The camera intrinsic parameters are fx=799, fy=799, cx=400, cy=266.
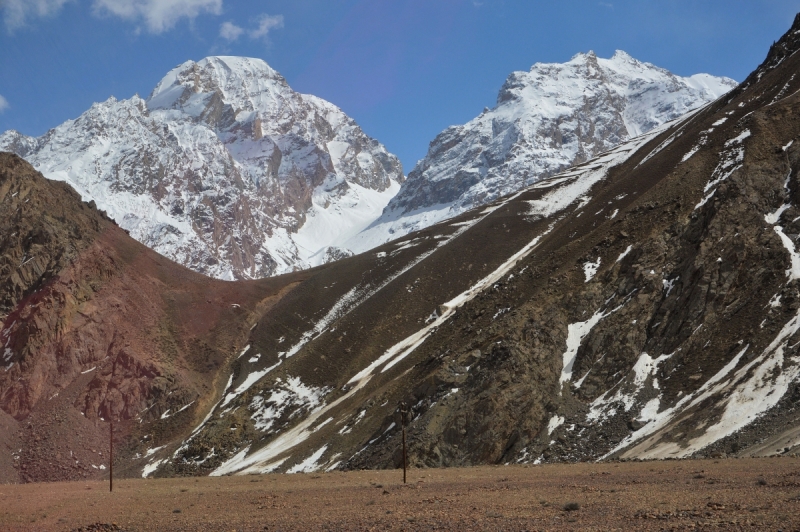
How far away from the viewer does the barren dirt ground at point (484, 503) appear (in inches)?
816

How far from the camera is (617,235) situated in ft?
238

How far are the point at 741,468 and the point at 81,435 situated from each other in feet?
241

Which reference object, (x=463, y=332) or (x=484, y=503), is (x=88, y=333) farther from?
(x=484, y=503)

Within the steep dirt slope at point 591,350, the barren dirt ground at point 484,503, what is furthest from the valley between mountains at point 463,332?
the barren dirt ground at point 484,503

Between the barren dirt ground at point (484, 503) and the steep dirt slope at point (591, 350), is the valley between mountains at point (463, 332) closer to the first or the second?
the steep dirt slope at point (591, 350)

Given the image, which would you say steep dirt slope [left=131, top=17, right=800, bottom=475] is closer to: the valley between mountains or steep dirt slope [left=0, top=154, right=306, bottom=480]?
the valley between mountains

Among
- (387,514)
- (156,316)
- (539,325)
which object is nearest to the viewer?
(387,514)

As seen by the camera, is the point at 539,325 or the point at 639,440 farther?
the point at 539,325

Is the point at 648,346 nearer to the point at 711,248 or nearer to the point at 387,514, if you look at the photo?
the point at 711,248

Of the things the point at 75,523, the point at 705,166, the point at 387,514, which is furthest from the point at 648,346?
the point at 75,523

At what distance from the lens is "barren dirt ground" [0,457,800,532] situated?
816 inches

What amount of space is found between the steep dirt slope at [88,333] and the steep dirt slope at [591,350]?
723 cm

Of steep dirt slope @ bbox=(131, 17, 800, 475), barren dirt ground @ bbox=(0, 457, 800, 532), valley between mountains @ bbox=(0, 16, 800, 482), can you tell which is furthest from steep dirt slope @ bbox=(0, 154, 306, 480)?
barren dirt ground @ bbox=(0, 457, 800, 532)

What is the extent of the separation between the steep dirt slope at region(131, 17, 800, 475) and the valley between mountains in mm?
203
